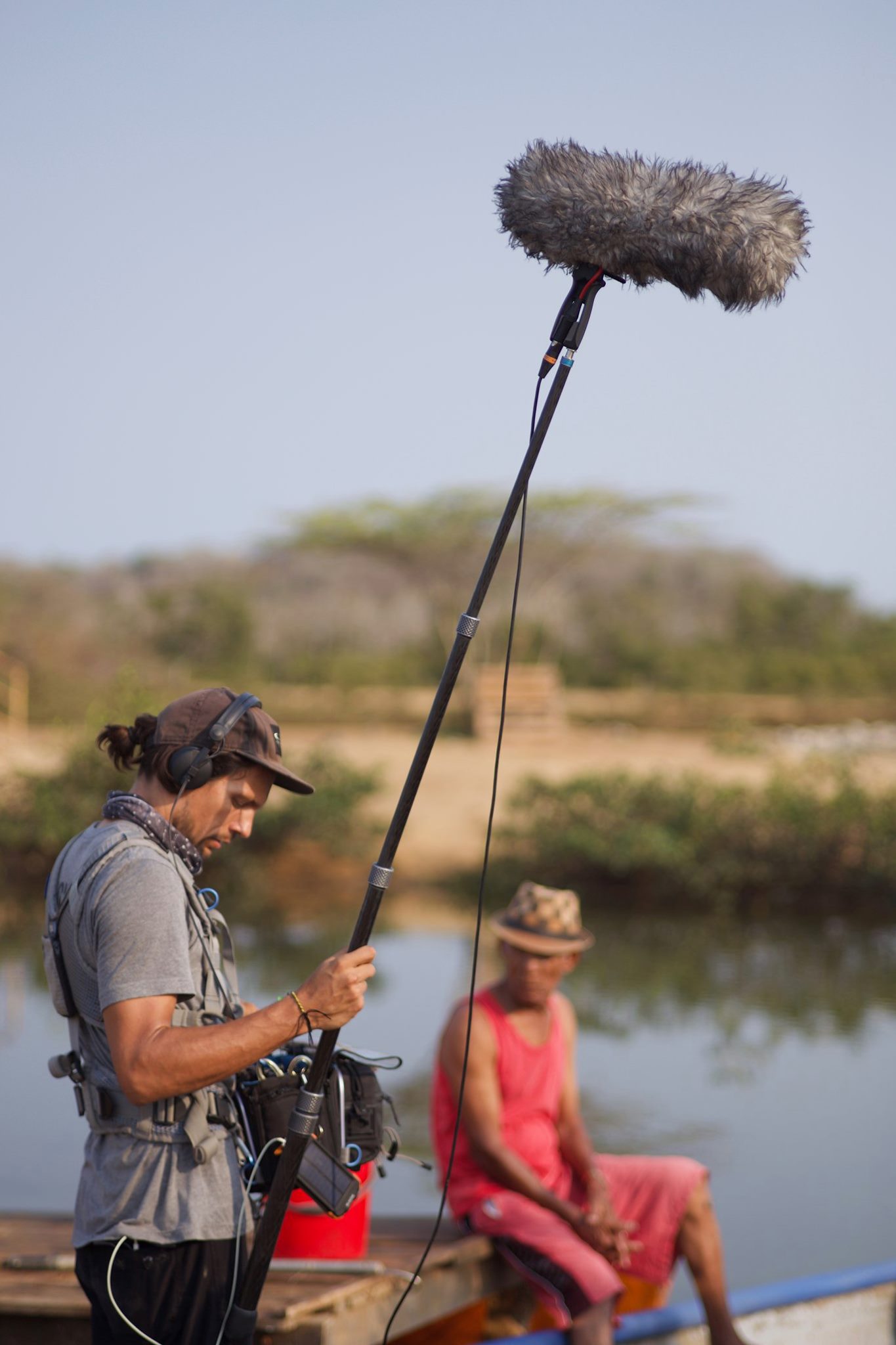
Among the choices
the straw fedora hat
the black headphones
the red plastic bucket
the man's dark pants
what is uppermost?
the black headphones

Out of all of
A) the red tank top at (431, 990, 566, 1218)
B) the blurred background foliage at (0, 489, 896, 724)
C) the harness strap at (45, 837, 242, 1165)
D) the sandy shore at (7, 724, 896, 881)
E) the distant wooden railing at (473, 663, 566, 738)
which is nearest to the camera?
the harness strap at (45, 837, 242, 1165)

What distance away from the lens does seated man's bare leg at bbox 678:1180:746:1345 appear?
120 inches

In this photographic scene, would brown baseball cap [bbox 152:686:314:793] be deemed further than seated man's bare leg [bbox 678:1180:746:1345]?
No

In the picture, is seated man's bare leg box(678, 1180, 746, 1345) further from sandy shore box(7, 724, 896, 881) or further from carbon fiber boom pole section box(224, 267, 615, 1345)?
sandy shore box(7, 724, 896, 881)

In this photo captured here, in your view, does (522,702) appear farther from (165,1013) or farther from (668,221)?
(165,1013)

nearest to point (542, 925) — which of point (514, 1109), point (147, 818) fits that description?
point (514, 1109)

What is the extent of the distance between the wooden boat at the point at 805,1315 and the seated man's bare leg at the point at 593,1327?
11cm

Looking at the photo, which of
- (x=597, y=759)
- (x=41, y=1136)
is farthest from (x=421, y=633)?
(x=41, y=1136)

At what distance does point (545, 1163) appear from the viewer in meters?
3.28

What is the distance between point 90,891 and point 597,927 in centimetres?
A: 969

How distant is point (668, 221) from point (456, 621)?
19519mm

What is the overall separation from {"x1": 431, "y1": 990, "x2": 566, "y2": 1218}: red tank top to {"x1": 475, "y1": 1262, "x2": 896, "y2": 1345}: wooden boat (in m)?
0.40

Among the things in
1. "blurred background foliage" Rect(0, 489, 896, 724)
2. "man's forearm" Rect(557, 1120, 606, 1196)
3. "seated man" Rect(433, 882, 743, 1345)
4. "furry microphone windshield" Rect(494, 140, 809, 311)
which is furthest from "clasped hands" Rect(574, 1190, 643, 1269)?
"blurred background foliage" Rect(0, 489, 896, 724)

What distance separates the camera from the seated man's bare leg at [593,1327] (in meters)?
2.85
